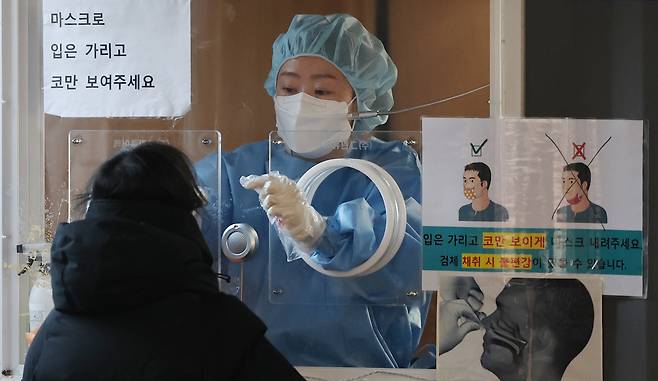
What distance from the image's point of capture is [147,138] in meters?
1.74

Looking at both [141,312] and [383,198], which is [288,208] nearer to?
[383,198]

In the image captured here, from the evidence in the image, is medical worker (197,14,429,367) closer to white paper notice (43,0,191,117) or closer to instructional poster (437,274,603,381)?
instructional poster (437,274,603,381)

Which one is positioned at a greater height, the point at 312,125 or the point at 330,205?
the point at 312,125

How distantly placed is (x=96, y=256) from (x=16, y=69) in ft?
2.69

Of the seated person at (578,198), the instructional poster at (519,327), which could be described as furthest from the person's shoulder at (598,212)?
the instructional poster at (519,327)

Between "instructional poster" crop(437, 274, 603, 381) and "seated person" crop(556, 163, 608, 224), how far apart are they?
0.13 metres

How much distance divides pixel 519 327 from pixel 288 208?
55 centimetres

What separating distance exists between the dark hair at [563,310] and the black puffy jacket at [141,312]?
2.13 ft

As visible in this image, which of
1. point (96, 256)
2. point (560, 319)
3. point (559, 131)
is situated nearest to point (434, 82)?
point (559, 131)

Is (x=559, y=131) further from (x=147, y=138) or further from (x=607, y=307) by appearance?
(x=147, y=138)

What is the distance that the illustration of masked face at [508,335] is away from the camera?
5.42 feet

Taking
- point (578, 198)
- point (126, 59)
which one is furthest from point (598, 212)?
point (126, 59)

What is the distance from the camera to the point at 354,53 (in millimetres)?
1720

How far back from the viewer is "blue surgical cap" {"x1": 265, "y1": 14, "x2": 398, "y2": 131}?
1.71 m
